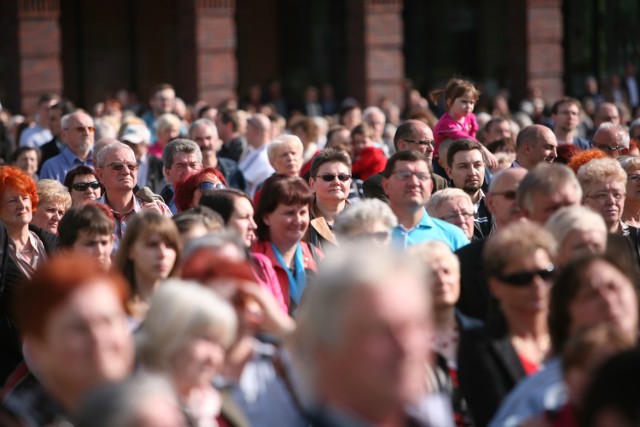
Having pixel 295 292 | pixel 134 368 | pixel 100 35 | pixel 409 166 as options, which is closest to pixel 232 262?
pixel 134 368

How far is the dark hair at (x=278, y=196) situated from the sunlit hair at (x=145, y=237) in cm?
130

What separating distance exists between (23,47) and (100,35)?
499cm

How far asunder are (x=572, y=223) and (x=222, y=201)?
2.03m

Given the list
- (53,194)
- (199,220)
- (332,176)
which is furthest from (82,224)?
(332,176)

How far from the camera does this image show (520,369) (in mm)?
5348

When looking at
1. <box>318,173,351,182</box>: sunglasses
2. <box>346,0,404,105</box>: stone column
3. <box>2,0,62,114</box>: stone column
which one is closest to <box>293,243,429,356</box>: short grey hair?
<box>318,173,351,182</box>: sunglasses

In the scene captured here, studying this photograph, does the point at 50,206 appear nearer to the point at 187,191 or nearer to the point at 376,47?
the point at 187,191

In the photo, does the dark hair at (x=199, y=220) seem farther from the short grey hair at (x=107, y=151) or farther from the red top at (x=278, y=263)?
the short grey hair at (x=107, y=151)

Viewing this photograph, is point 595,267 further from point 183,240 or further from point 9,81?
point 9,81

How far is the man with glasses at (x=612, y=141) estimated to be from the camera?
1146cm

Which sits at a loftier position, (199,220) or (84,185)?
(199,220)

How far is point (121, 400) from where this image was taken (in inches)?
130

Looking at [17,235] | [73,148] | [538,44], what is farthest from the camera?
[538,44]

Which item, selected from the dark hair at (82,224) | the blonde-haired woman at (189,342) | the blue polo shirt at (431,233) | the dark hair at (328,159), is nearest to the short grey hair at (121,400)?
the blonde-haired woman at (189,342)
